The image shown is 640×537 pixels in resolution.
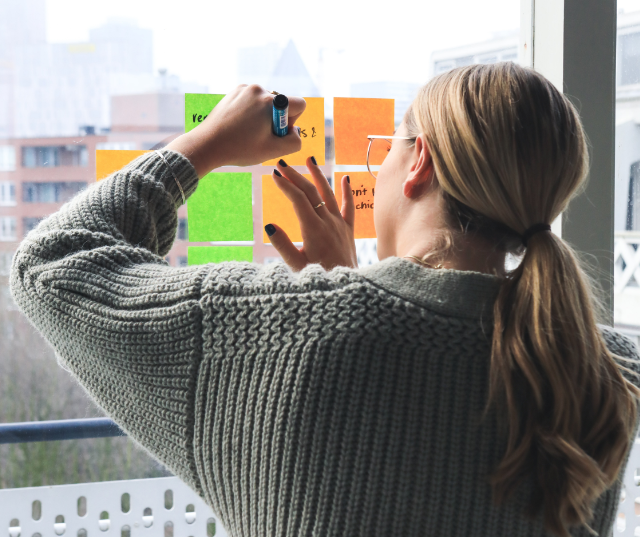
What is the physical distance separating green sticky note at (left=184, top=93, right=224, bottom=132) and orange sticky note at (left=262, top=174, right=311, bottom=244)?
0.44ft

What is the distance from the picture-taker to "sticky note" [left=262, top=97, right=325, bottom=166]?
0.95 m

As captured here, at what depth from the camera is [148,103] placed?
0.91 m

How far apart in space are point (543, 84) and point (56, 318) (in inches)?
23.6

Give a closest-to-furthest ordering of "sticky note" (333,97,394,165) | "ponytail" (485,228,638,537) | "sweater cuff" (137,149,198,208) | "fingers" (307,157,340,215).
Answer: "ponytail" (485,228,638,537) < "sweater cuff" (137,149,198,208) < "fingers" (307,157,340,215) < "sticky note" (333,97,394,165)

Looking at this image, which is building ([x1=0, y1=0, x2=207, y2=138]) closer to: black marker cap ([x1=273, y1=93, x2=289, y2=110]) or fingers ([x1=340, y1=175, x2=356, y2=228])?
black marker cap ([x1=273, y1=93, x2=289, y2=110])

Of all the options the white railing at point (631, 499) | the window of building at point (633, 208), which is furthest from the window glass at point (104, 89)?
the white railing at point (631, 499)

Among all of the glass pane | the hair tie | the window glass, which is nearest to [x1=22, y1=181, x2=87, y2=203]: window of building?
the window glass

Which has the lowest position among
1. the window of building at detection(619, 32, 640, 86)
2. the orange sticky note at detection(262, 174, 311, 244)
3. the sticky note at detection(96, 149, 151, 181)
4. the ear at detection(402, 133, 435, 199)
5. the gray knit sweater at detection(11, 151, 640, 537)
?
the gray knit sweater at detection(11, 151, 640, 537)

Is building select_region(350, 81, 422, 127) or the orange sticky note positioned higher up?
building select_region(350, 81, 422, 127)

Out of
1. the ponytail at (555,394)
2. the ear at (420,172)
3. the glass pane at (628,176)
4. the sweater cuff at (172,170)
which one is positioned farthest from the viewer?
Answer: the glass pane at (628,176)

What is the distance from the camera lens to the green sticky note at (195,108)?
91cm

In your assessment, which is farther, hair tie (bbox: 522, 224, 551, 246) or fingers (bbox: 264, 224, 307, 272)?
fingers (bbox: 264, 224, 307, 272)

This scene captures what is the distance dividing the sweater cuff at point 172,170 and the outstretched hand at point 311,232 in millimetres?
122

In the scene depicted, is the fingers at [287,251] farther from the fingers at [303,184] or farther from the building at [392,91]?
the building at [392,91]
